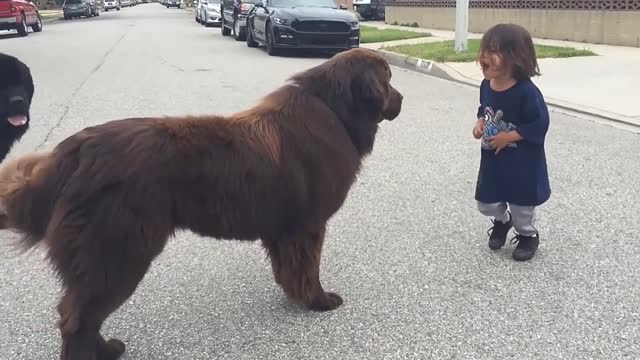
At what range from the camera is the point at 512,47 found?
3.98 metres

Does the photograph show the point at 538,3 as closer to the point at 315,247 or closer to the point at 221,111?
the point at 221,111

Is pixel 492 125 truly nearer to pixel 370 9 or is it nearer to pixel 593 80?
pixel 593 80

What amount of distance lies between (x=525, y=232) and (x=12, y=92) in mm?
3779

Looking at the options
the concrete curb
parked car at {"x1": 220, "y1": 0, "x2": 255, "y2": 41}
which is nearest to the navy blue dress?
the concrete curb

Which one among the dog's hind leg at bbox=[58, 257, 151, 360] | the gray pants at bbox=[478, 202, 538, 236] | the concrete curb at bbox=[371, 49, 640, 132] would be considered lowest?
the concrete curb at bbox=[371, 49, 640, 132]

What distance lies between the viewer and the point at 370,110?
3.47 meters

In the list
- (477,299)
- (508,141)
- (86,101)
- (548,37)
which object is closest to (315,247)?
(477,299)

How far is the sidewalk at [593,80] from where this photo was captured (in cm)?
945

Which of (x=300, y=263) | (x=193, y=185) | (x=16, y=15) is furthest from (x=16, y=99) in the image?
(x=16, y=15)

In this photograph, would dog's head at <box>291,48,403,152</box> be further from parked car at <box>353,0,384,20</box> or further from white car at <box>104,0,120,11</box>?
white car at <box>104,0,120,11</box>

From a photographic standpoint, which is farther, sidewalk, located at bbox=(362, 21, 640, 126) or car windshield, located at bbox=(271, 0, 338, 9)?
car windshield, located at bbox=(271, 0, 338, 9)

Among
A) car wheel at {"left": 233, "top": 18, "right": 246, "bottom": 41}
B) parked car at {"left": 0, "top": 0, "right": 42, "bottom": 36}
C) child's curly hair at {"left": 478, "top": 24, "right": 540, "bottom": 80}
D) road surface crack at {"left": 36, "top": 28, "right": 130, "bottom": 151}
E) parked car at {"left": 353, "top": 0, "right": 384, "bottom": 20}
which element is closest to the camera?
child's curly hair at {"left": 478, "top": 24, "right": 540, "bottom": 80}

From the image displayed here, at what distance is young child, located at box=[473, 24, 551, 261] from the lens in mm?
4016

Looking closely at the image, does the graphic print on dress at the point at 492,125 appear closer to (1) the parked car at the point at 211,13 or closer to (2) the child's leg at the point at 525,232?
(2) the child's leg at the point at 525,232
